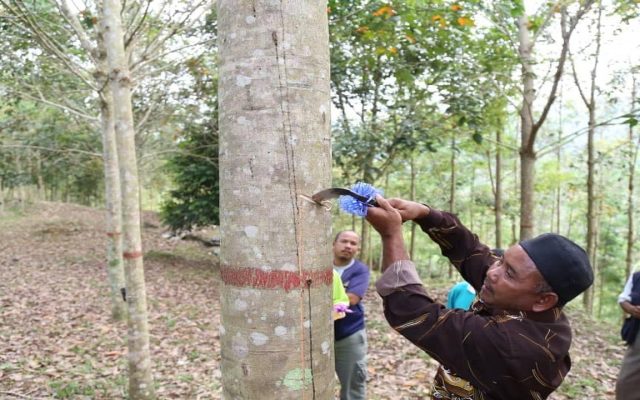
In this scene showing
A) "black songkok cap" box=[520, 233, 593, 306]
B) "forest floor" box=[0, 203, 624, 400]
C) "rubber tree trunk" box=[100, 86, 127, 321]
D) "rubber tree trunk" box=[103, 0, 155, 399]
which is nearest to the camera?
"black songkok cap" box=[520, 233, 593, 306]

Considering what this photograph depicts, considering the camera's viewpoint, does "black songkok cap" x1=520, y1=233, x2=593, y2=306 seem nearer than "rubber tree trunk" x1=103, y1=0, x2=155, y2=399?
Yes

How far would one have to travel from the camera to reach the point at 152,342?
641 cm

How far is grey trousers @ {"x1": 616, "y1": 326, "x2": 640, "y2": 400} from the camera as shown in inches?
138

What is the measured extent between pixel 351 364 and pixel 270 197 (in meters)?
2.90

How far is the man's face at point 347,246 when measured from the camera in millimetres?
4070

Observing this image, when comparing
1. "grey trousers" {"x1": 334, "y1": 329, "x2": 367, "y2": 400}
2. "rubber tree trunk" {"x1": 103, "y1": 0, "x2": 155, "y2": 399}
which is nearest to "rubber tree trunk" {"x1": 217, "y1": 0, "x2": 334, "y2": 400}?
"grey trousers" {"x1": 334, "y1": 329, "x2": 367, "y2": 400}

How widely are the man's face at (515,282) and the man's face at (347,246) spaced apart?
2333 mm

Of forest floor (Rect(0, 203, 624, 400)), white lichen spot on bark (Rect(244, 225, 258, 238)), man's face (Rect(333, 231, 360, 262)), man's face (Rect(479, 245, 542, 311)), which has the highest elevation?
white lichen spot on bark (Rect(244, 225, 258, 238))

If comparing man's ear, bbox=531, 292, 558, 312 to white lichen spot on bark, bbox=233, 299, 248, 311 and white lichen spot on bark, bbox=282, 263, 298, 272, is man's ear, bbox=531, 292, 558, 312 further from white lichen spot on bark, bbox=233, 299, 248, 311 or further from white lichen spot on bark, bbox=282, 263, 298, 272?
white lichen spot on bark, bbox=233, 299, 248, 311

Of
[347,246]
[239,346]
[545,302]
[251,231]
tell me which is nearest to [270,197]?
[251,231]

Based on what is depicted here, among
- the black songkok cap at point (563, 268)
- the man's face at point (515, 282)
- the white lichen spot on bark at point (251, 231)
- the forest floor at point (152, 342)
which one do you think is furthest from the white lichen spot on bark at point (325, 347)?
the forest floor at point (152, 342)

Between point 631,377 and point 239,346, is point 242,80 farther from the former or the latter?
point 631,377

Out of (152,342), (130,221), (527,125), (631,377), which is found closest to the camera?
(631,377)

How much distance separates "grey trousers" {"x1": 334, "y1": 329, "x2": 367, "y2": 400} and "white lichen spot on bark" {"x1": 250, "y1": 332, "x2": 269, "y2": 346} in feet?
8.55
